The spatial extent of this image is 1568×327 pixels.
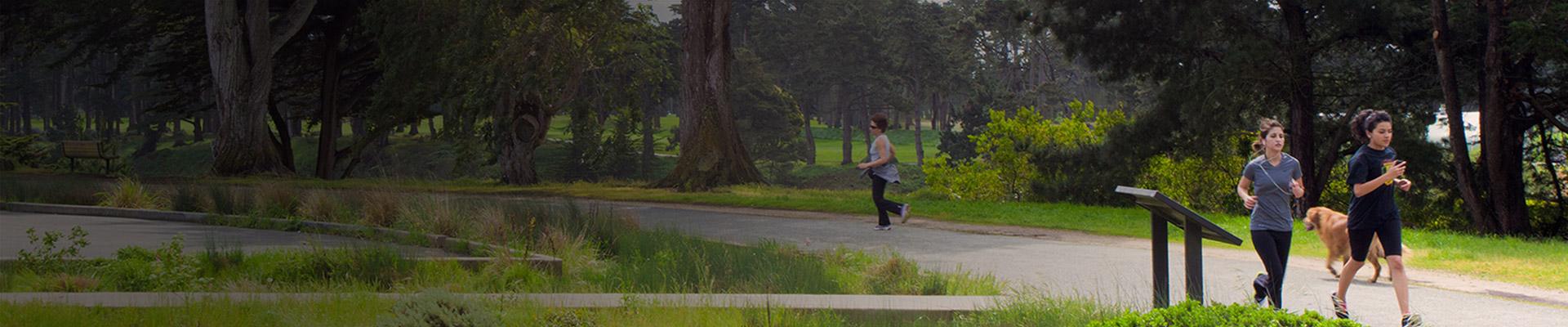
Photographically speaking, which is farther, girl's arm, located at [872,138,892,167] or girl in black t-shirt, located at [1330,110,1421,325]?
girl's arm, located at [872,138,892,167]

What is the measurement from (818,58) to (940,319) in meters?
70.4

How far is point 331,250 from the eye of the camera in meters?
10.6

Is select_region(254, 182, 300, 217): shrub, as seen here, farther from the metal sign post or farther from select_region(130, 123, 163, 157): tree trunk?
select_region(130, 123, 163, 157): tree trunk

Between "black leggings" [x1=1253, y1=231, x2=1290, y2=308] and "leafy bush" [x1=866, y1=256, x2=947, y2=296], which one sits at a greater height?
"black leggings" [x1=1253, y1=231, x2=1290, y2=308]

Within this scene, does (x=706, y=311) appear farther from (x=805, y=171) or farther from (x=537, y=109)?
(x=805, y=171)

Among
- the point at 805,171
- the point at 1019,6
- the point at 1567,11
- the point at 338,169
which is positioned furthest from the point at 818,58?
the point at 1567,11

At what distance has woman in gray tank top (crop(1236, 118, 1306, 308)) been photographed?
8250 millimetres

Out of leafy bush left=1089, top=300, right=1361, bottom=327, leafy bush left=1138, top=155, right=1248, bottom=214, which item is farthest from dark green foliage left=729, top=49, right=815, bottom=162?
leafy bush left=1089, top=300, right=1361, bottom=327

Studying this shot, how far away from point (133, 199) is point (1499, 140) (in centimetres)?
2146

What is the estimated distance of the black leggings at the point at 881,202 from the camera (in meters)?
16.3

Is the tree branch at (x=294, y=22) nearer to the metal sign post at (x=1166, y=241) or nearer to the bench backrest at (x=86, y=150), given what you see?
the bench backrest at (x=86, y=150)

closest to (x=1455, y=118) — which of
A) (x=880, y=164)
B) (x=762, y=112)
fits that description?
(x=880, y=164)

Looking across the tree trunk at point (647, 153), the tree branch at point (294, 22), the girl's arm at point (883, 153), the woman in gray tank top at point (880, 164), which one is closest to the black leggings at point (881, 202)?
the woman in gray tank top at point (880, 164)

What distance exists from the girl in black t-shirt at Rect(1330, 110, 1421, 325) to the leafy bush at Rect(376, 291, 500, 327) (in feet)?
15.9
